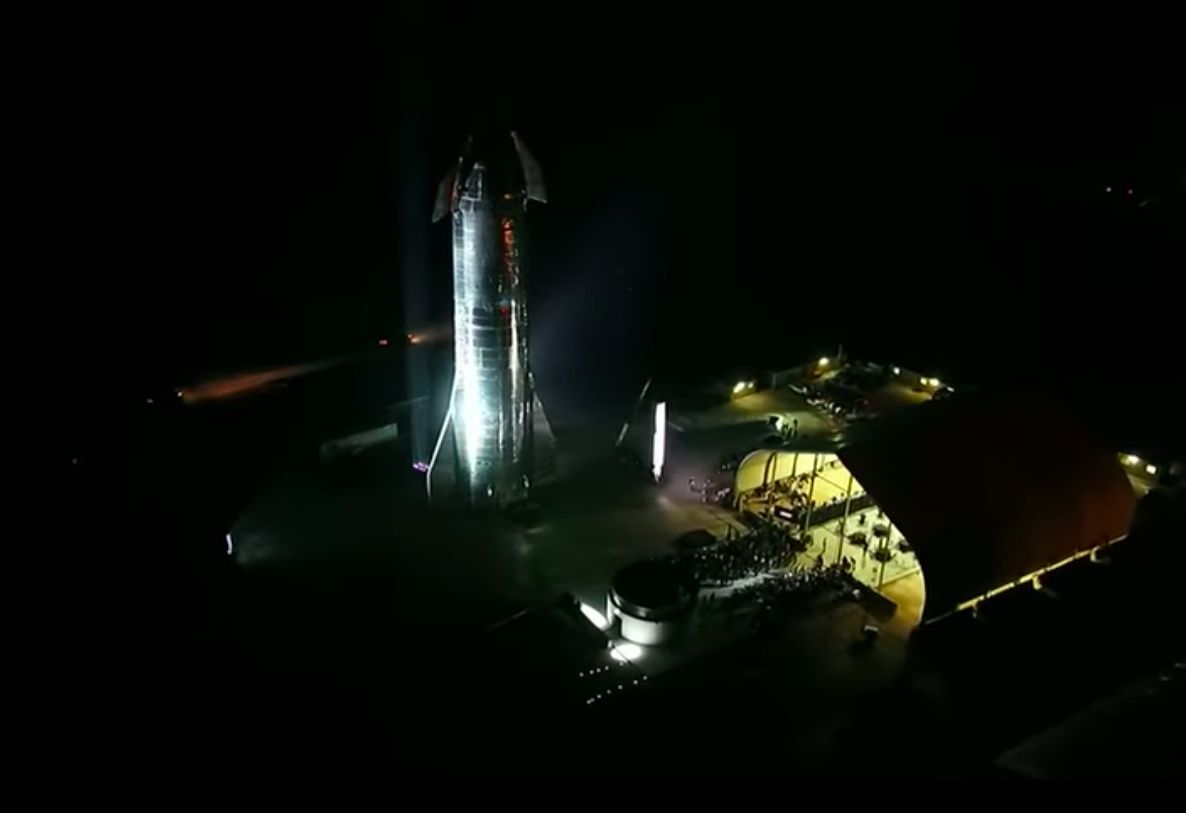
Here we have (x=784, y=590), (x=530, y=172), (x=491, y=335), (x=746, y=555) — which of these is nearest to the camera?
(x=784, y=590)

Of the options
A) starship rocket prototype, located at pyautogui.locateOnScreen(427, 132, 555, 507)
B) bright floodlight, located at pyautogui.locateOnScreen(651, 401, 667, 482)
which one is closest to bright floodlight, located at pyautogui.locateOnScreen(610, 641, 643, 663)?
starship rocket prototype, located at pyautogui.locateOnScreen(427, 132, 555, 507)

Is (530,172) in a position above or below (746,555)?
above

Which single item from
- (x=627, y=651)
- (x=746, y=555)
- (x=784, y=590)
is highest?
(x=746, y=555)

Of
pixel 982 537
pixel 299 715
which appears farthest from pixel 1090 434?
pixel 299 715

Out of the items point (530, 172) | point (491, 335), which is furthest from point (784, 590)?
point (530, 172)

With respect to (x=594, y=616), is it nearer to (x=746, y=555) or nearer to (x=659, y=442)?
(x=746, y=555)

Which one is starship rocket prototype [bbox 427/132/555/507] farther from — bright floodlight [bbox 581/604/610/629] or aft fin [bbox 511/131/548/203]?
bright floodlight [bbox 581/604/610/629]
